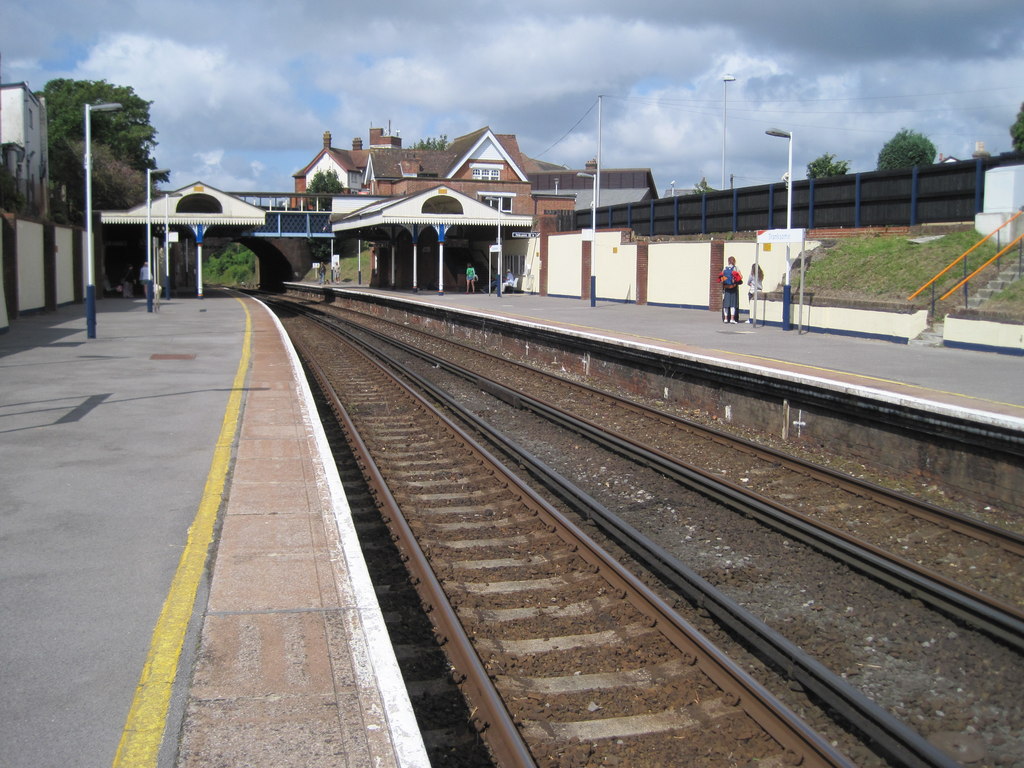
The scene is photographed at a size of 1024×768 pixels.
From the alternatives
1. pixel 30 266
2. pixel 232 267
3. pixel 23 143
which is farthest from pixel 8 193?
pixel 232 267

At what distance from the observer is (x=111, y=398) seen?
476 inches

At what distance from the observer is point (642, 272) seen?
32.1 metres

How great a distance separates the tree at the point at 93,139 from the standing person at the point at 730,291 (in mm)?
33683

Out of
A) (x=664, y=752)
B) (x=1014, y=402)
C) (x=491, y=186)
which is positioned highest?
(x=491, y=186)

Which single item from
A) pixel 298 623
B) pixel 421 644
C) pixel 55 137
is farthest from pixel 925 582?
pixel 55 137

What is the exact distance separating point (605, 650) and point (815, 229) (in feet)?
78.5

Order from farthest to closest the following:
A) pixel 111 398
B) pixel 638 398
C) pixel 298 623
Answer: pixel 638 398
pixel 111 398
pixel 298 623

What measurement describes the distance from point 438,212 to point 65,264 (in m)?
17.6

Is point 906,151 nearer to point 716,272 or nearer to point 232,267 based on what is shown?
point 716,272

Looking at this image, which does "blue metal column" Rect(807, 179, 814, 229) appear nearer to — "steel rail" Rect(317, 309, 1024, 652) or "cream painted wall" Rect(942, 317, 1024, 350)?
"cream painted wall" Rect(942, 317, 1024, 350)

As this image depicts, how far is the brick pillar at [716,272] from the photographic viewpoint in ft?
89.4

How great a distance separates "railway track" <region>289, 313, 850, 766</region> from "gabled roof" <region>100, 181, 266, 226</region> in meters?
39.1

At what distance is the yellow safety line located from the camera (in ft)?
12.0

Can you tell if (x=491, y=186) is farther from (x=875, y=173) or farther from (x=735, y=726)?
(x=735, y=726)
